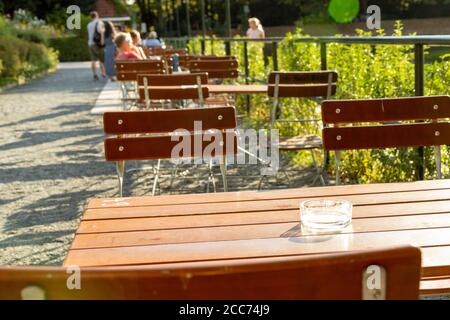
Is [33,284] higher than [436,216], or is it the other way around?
[33,284]

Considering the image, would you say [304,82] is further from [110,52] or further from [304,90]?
[110,52]

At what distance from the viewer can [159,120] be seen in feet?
11.5

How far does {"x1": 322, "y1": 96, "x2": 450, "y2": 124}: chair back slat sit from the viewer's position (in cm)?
358

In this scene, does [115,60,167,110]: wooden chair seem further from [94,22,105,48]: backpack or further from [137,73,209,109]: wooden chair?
[94,22,105,48]: backpack

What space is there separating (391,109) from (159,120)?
3.31 feet

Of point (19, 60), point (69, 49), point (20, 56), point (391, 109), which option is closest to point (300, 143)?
point (391, 109)

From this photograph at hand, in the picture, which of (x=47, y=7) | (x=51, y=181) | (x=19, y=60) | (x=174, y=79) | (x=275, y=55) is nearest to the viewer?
(x=174, y=79)

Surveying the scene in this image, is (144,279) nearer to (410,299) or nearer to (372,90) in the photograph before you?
(410,299)

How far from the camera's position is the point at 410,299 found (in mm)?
1132

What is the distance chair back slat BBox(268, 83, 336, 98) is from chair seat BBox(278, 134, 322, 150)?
1.80 ft

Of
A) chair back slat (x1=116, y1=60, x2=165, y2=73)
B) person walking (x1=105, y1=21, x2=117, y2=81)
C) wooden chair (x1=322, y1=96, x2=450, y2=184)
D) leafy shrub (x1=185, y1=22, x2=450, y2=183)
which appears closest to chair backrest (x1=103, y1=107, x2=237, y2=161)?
wooden chair (x1=322, y1=96, x2=450, y2=184)

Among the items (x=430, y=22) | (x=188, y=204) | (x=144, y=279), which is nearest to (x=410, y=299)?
(x=144, y=279)

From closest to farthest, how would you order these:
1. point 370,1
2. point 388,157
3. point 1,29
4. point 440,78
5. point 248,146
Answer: point 440,78 → point 388,157 → point 248,146 → point 1,29 → point 370,1

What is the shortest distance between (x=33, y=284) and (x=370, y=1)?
208ft
